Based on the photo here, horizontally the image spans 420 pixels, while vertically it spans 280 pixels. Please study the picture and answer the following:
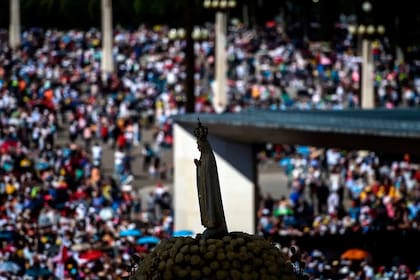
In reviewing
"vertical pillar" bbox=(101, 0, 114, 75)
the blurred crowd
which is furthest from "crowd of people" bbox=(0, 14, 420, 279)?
"vertical pillar" bbox=(101, 0, 114, 75)

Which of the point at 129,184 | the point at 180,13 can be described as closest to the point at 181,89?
the point at 129,184

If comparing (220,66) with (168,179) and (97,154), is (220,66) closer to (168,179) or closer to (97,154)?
(168,179)

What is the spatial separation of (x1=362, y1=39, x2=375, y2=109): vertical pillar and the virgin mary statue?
3863 centimetres

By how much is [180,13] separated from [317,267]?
54737 millimetres

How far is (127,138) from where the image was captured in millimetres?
50500

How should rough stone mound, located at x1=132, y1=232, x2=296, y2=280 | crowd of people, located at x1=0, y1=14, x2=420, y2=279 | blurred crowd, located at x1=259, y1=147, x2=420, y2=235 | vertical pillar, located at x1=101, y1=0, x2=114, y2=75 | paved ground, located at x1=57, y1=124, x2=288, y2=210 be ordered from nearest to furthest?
1. rough stone mound, located at x1=132, y1=232, x2=296, y2=280
2. crowd of people, located at x1=0, y1=14, x2=420, y2=279
3. blurred crowd, located at x1=259, y1=147, x2=420, y2=235
4. paved ground, located at x1=57, y1=124, x2=288, y2=210
5. vertical pillar, located at x1=101, y1=0, x2=114, y2=75

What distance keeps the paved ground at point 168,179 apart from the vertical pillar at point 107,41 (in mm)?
13956

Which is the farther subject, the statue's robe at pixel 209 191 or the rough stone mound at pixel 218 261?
the statue's robe at pixel 209 191

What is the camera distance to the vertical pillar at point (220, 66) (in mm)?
57938

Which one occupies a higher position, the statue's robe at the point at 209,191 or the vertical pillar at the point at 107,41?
the vertical pillar at the point at 107,41

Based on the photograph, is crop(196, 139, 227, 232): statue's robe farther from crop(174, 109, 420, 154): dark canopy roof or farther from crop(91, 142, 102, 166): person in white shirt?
crop(91, 142, 102, 166): person in white shirt

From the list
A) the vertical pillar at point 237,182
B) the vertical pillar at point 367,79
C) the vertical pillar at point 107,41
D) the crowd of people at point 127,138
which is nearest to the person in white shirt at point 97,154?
→ the crowd of people at point 127,138

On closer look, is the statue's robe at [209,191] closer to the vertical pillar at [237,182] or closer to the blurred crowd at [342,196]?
the vertical pillar at [237,182]

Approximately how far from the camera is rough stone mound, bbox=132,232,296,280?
14.4 meters
